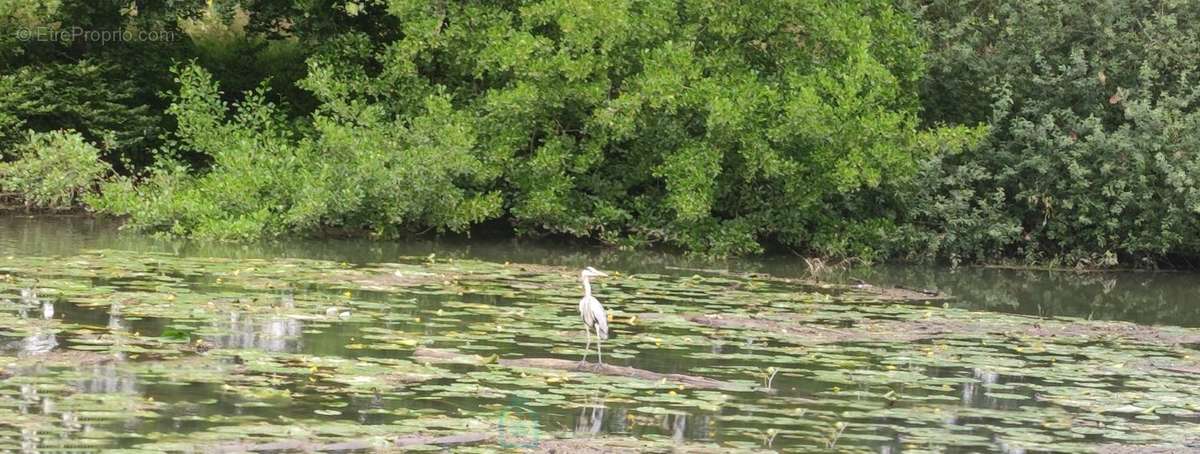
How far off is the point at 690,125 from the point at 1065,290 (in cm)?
532

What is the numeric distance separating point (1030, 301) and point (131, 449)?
12.8 metres

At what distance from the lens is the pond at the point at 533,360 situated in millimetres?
9203

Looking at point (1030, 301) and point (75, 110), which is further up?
point (75, 110)

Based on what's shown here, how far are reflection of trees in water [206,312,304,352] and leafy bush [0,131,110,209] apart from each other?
9117mm

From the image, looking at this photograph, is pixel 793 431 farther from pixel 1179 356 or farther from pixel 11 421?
pixel 1179 356

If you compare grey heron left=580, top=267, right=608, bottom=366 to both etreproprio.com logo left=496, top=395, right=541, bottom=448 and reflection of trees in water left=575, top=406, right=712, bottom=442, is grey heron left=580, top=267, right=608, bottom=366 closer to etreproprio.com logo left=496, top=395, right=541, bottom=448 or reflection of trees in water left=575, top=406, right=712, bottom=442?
reflection of trees in water left=575, top=406, right=712, bottom=442

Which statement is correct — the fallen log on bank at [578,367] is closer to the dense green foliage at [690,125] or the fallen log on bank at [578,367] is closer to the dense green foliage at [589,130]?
the dense green foliage at [690,125]

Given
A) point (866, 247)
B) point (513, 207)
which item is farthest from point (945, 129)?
point (513, 207)

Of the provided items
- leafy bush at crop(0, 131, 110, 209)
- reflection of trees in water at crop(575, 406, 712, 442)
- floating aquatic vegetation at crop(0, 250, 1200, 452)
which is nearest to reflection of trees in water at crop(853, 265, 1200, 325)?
floating aquatic vegetation at crop(0, 250, 1200, 452)

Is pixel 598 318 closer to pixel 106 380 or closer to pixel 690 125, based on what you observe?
pixel 106 380

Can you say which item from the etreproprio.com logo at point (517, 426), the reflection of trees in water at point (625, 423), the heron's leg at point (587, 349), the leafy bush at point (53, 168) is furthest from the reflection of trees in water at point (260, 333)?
the leafy bush at point (53, 168)

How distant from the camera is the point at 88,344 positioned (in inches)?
442

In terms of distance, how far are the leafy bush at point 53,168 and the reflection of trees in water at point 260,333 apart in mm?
9117

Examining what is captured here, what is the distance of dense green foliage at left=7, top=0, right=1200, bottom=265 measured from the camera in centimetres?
2122
